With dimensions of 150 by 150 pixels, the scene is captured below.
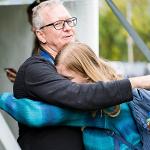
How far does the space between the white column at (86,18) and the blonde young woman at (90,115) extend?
1.82 m

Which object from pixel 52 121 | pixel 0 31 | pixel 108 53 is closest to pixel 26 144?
pixel 52 121

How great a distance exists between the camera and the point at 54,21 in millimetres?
4273

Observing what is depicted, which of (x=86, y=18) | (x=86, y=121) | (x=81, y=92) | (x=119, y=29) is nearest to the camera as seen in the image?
(x=81, y=92)

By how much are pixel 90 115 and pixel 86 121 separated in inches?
1.4

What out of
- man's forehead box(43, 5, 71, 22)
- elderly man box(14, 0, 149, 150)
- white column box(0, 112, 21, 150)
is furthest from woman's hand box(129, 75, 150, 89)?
man's forehead box(43, 5, 71, 22)

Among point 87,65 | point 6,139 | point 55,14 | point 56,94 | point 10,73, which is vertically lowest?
point 10,73

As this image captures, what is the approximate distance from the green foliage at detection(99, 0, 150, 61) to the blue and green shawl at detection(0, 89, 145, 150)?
2803 centimetres

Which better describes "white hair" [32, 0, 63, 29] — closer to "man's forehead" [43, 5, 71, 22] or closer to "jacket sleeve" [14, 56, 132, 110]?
"man's forehead" [43, 5, 71, 22]

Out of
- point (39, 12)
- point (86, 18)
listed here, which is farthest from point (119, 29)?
point (39, 12)

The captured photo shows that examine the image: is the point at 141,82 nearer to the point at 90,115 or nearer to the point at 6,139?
the point at 90,115

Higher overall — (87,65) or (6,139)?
(87,65)

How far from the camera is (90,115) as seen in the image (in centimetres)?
368

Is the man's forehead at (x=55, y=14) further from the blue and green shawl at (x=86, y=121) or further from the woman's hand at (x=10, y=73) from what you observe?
the woman's hand at (x=10, y=73)

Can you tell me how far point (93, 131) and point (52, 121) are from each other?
0.21 m
